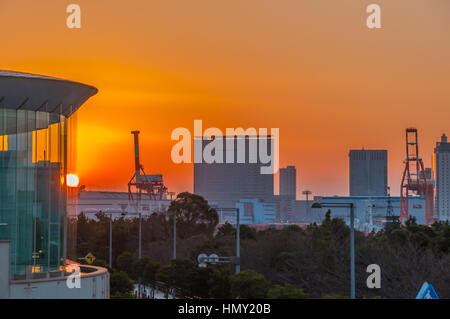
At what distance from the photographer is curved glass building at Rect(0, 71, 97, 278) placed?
22859mm

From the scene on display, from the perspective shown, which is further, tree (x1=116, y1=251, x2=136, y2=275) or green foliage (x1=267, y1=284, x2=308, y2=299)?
tree (x1=116, y1=251, x2=136, y2=275)

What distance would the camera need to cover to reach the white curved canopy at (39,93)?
2242 centimetres

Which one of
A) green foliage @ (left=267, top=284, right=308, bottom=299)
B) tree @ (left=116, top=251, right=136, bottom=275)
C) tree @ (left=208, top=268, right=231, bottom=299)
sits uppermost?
green foliage @ (left=267, top=284, right=308, bottom=299)

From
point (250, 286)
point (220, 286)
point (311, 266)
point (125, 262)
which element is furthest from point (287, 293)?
point (125, 262)

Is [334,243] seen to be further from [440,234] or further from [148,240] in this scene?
[148,240]

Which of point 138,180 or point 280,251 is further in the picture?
point 138,180

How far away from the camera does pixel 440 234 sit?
43.0 m

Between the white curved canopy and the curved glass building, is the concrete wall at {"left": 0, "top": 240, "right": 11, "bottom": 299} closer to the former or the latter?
the curved glass building

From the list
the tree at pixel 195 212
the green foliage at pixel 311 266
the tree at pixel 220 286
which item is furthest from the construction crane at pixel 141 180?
the tree at pixel 220 286

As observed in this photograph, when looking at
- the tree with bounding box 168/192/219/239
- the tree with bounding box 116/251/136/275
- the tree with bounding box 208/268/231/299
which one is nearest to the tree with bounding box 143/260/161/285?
the tree with bounding box 116/251/136/275

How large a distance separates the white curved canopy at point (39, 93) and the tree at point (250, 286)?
31.1 ft

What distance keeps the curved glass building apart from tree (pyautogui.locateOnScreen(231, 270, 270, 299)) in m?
7.50
